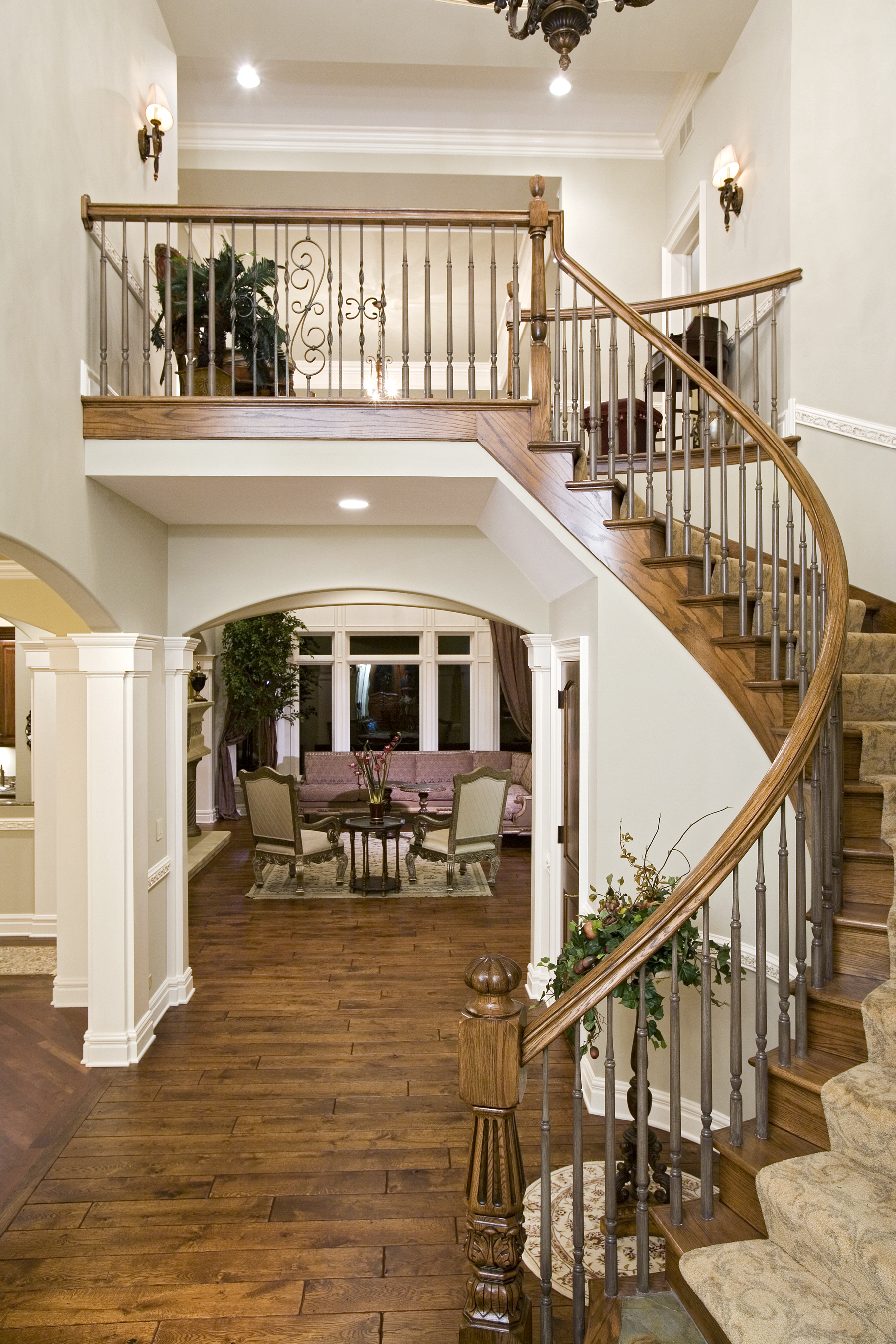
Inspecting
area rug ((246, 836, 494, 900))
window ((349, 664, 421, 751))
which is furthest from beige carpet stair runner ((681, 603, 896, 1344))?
window ((349, 664, 421, 751))

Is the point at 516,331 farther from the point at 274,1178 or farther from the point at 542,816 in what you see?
the point at 274,1178

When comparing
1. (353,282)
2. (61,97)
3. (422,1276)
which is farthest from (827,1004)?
(353,282)

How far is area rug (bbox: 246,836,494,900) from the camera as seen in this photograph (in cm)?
764

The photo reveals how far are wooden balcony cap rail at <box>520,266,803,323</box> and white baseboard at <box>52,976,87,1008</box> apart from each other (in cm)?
441

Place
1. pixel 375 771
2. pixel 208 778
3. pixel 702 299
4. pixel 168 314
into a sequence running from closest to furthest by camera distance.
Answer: pixel 168 314
pixel 702 299
pixel 375 771
pixel 208 778

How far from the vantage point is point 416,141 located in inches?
264

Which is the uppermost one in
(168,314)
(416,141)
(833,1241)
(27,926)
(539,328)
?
(416,141)

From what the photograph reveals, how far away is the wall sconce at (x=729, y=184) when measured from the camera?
5.31 meters

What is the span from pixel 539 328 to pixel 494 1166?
3249 millimetres

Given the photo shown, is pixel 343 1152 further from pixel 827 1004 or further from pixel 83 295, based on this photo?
pixel 83 295

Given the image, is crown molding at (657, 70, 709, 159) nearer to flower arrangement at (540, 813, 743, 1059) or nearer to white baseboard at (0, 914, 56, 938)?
flower arrangement at (540, 813, 743, 1059)

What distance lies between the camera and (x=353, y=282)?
28.3 feet

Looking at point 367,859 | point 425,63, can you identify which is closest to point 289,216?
point 425,63

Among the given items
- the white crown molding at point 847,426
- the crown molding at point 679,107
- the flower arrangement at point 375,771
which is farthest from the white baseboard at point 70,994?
the crown molding at point 679,107
